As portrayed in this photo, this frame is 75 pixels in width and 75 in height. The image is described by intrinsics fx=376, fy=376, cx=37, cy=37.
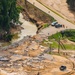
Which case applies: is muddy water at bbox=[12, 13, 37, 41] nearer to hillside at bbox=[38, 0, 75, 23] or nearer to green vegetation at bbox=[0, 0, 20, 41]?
green vegetation at bbox=[0, 0, 20, 41]

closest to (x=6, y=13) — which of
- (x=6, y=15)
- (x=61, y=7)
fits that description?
(x=6, y=15)

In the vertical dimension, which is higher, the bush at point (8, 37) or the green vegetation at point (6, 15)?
the green vegetation at point (6, 15)

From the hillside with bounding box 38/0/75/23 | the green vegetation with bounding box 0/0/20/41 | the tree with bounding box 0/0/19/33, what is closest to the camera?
the green vegetation with bounding box 0/0/20/41

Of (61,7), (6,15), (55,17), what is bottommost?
(6,15)

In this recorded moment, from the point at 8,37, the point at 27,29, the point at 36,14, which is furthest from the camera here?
the point at 36,14

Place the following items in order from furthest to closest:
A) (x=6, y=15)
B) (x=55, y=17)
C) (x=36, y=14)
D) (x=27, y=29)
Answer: (x=36, y=14), (x=55, y=17), (x=27, y=29), (x=6, y=15)

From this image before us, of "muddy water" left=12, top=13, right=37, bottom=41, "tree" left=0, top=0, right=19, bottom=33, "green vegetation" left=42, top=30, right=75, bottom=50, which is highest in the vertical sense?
"tree" left=0, top=0, right=19, bottom=33

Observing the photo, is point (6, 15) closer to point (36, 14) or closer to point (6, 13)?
point (6, 13)

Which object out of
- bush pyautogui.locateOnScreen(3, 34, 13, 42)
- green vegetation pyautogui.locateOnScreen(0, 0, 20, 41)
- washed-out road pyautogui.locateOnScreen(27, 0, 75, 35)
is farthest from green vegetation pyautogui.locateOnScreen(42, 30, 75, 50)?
green vegetation pyautogui.locateOnScreen(0, 0, 20, 41)

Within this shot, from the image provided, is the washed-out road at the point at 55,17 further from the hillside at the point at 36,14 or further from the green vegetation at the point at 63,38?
the green vegetation at the point at 63,38

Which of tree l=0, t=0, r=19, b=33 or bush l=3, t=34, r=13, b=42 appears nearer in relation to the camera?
bush l=3, t=34, r=13, b=42

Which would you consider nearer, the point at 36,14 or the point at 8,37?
the point at 8,37

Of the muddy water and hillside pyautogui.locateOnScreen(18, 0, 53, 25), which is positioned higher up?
hillside pyautogui.locateOnScreen(18, 0, 53, 25)

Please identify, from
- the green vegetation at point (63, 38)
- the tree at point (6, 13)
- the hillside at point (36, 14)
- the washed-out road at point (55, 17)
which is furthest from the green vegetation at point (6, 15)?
the hillside at point (36, 14)
